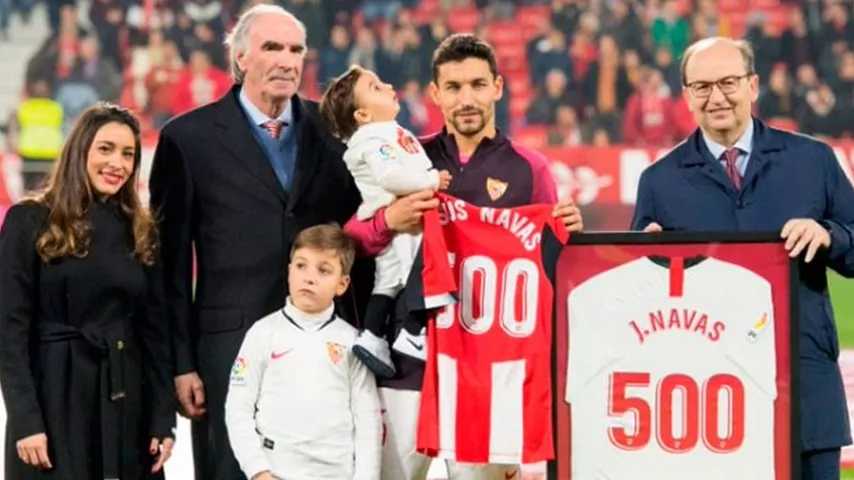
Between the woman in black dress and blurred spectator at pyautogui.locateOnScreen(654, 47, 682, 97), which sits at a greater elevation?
blurred spectator at pyautogui.locateOnScreen(654, 47, 682, 97)

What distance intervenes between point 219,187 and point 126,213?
336mm

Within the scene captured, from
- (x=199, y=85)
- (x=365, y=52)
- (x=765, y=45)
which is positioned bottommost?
(x=199, y=85)

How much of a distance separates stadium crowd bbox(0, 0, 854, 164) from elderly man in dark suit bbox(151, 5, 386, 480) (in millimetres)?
13879

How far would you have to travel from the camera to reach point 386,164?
523 cm

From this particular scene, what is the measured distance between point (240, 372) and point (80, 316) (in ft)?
1.69

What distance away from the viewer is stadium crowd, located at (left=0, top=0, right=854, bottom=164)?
20156 millimetres

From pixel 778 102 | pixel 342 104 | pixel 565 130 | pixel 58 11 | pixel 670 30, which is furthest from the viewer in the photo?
pixel 58 11

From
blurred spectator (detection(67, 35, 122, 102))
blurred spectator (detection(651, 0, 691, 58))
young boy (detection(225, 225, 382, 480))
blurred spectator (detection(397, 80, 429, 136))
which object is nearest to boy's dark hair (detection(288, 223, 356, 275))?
young boy (detection(225, 225, 382, 480))

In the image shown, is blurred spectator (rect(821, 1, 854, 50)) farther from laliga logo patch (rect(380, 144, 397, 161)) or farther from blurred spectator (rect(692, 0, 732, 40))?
laliga logo patch (rect(380, 144, 397, 161))

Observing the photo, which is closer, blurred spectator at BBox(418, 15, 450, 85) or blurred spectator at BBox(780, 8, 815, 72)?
blurred spectator at BBox(418, 15, 450, 85)

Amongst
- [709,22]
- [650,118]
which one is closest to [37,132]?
[650,118]

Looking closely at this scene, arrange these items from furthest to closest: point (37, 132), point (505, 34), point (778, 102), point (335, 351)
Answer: point (505, 34) → point (778, 102) → point (37, 132) → point (335, 351)

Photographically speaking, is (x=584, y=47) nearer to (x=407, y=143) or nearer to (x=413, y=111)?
(x=413, y=111)

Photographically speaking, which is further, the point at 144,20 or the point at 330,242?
the point at 144,20
